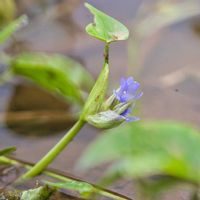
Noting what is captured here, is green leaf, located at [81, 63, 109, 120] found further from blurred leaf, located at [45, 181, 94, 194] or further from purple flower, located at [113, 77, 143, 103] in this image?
blurred leaf, located at [45, 181, 94, 194]

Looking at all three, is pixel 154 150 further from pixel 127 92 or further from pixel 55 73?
pixel 55 73

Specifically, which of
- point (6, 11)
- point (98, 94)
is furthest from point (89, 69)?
point (98, 94)

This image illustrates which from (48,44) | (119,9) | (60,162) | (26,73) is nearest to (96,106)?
(60,162)

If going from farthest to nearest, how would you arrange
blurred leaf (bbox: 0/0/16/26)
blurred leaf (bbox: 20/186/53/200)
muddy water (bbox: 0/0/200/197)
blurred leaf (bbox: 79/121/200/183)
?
blurred leaf (bbox: 0/0/16/26), muddy water (bbox: 0/0/200/197), blurred leaf (bbox: 20/186/53/200), blurred leaf (bbox: 79/121/200/183)

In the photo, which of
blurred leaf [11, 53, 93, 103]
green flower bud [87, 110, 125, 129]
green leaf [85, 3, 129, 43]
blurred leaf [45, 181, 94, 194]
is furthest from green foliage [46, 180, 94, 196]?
blurred leaf [11, 53, 93, 103]

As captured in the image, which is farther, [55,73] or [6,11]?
[6,11]
